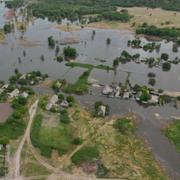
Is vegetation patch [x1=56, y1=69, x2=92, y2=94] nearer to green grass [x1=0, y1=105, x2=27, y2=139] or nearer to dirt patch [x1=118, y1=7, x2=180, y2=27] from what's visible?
green grass [x1=0, y1=105, x2=27, y2=139]

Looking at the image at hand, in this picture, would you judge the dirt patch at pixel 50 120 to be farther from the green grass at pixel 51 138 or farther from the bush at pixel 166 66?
the bush at pixel 166 66

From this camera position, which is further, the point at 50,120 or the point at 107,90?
the point at 107,90

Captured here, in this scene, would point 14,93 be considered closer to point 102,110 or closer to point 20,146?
point 102,110

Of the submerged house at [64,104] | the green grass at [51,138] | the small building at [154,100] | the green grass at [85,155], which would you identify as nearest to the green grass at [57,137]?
the green grass at [51,138]

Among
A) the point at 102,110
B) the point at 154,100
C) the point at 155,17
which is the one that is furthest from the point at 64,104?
the point at 155,17

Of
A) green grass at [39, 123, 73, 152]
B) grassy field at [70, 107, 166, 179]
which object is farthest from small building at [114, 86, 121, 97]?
green grass at [39, 123, 73, 152]

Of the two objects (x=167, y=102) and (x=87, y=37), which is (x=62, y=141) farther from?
(x=87, y=37)

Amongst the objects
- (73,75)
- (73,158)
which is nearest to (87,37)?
(73,75)
